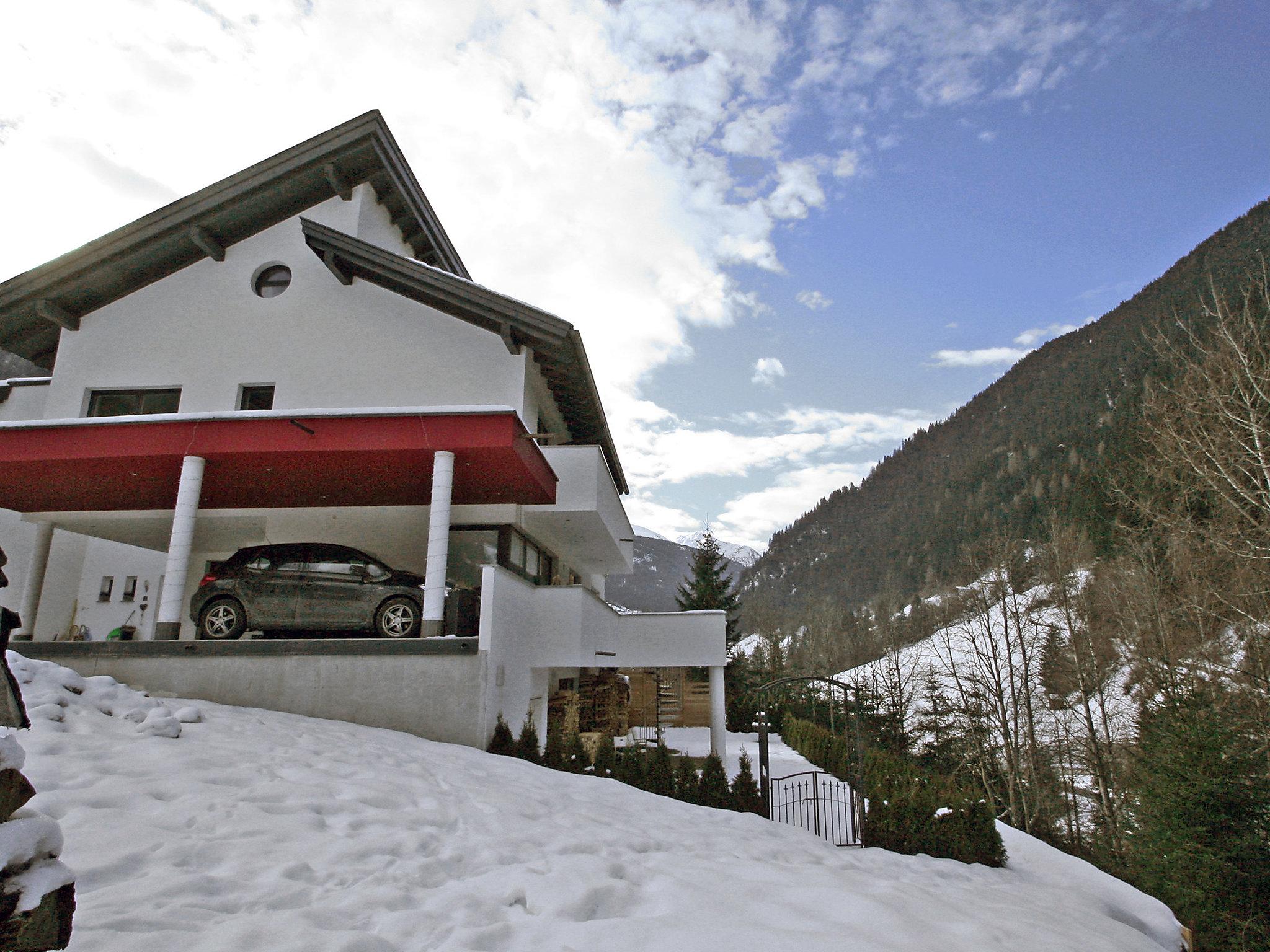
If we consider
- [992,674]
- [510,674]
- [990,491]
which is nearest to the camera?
[510,674]

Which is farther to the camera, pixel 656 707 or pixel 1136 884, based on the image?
pixel 656 707

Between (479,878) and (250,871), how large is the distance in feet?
4.66

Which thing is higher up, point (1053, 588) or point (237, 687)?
point (1053, 588)

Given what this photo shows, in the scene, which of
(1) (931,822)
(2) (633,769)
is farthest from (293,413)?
(1) (931,822)

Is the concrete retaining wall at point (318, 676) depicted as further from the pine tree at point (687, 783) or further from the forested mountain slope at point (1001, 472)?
the forested mountain slope at point (1001, 472)

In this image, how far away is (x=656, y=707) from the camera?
28891mm

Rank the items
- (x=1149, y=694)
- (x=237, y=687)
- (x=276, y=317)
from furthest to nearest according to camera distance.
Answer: (x=1149, y=694) < (x=276, y=317) < (x=237, y=687)

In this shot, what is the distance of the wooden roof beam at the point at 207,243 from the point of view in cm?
1576

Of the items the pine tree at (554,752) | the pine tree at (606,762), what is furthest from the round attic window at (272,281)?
the pine tree at (606,762)

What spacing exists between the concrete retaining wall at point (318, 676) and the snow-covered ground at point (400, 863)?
1.46 m

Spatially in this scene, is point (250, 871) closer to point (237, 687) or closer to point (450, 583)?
point (237, 687)

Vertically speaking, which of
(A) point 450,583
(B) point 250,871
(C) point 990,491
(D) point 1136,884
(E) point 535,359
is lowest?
(D) point 1136,884

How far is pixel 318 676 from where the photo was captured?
33.2 feet

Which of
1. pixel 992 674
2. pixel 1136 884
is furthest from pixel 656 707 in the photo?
pixel 1136 884
